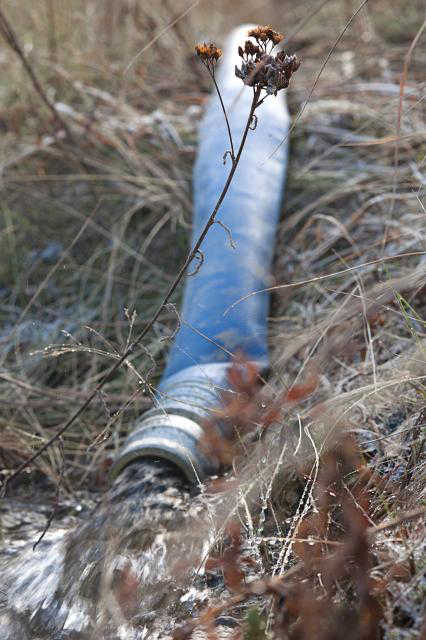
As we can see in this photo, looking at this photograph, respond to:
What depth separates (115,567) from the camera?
1388 millimetres

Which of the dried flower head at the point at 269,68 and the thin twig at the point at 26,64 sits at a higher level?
the thin twig at the point at 26,64

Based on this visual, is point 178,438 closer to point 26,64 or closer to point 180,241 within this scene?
point 180,241

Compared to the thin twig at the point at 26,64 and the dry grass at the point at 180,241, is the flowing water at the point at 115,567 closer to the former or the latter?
the dry grass at the point at 180,241

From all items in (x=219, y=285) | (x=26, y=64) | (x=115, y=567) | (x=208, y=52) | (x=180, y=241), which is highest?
(x=26, y=64)

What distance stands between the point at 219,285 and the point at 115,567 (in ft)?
2.83

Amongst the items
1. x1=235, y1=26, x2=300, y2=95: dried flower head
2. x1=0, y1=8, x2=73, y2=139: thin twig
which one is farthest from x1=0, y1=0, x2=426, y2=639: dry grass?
x1=235, y1=26, x2=300, y2=95: dried flower head

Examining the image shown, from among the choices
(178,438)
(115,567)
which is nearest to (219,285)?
(178,438)

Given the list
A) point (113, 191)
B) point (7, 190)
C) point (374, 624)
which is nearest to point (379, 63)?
point (113, 191)

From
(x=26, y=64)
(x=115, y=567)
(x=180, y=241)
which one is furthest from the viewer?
(x=180, y=241)

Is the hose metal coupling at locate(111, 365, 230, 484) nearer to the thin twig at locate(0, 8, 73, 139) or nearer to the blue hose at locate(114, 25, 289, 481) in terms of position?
the blue hose at locate(114, 25, 289, 481)

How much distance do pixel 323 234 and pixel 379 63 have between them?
1.18 meters

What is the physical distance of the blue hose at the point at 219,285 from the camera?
163 centimetres

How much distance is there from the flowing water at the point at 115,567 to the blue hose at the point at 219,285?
0.08 m

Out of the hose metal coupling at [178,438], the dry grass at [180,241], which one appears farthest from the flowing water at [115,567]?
the dry grass at [180,241]
